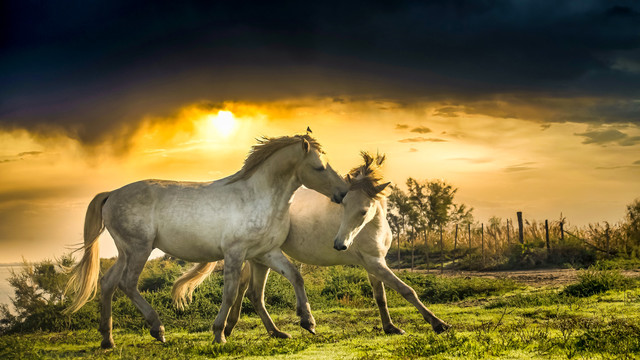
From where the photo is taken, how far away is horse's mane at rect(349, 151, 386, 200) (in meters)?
7.79

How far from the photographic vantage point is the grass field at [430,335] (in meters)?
6.17

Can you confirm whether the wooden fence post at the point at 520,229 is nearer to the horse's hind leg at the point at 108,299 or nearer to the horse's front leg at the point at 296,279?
the horse's front leg at the point at 296,279

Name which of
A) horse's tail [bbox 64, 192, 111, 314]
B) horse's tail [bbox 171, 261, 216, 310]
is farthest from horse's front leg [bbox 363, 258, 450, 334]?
horse's tail [bbox 64, 192, 111, 314]

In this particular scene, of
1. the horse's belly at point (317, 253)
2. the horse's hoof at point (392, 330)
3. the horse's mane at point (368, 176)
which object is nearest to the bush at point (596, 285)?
the horse's hoof at point (392, 330)

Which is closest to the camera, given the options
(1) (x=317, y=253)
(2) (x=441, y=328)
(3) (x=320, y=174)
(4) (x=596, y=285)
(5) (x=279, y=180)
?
(2) (x=441, y=328)

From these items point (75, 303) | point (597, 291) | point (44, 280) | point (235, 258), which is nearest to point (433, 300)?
point (597, 291)

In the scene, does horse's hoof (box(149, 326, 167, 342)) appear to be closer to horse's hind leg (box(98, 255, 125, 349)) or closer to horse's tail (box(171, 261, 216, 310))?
horse's hind leg (box(98, 255, 125, 349))

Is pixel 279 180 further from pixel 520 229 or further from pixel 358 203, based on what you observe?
pixel 520 229

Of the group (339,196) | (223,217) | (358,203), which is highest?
(339,196)

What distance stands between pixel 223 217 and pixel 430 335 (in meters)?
3.25

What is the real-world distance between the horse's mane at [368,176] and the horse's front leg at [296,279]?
1.39 m

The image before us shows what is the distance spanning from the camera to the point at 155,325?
781cm

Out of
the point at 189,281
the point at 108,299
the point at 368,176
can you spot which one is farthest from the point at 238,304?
the point at 368,176

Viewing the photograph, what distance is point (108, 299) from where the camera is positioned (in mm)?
8211
